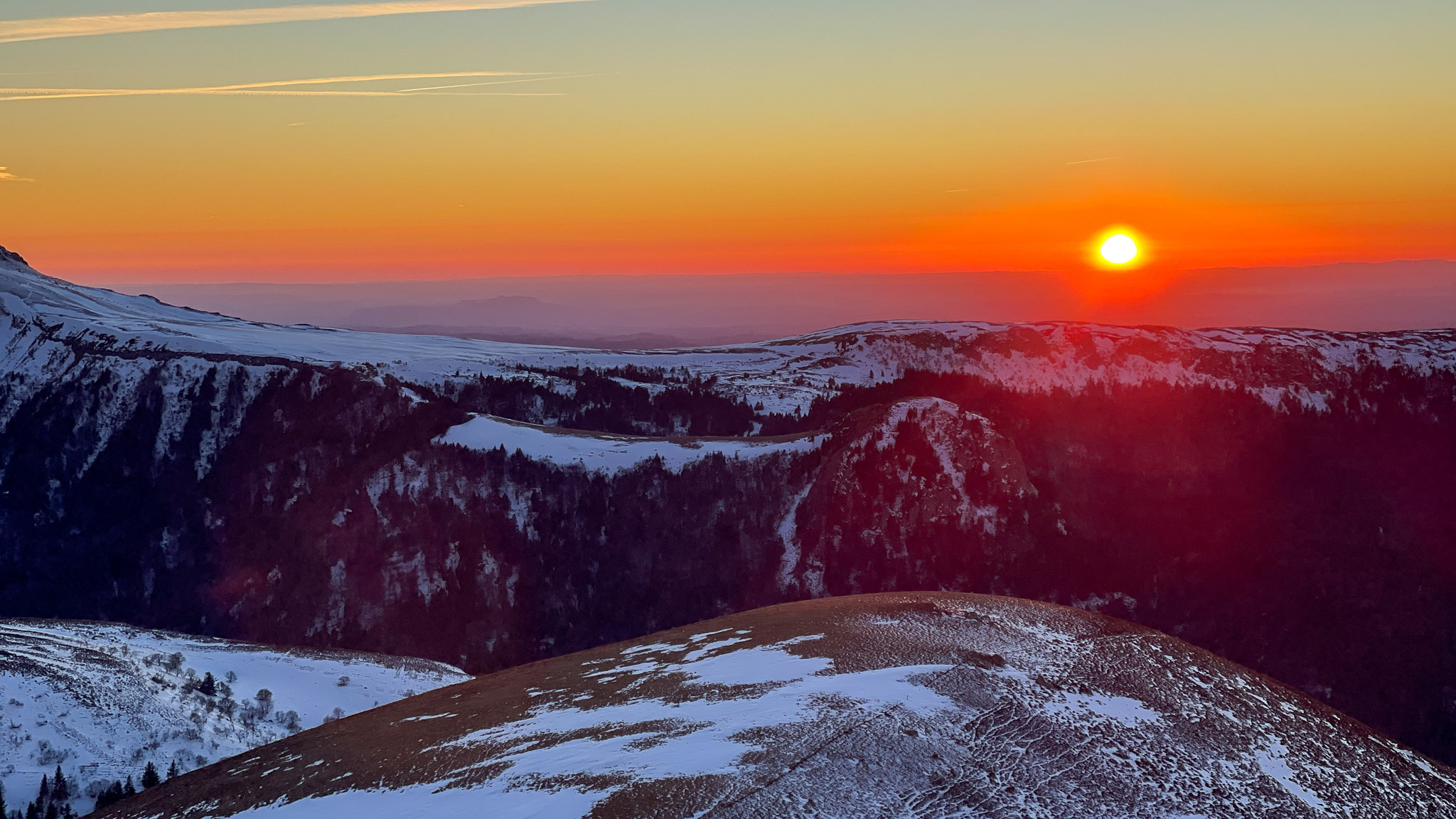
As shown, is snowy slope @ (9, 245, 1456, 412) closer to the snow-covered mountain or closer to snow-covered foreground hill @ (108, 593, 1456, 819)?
the snow-covered mountain

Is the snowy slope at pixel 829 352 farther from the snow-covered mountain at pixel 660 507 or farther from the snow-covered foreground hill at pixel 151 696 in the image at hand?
the snow-covered foreground hill at pixel 151 696

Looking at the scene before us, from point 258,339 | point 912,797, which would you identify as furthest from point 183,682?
point 258,339

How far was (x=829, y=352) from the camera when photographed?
183 meters

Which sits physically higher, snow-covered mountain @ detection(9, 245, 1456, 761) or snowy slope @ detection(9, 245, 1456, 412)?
snowy slope @ detection(9, 245, 1456, 412)

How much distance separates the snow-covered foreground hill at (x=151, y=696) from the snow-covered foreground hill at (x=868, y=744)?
11161 millimetres

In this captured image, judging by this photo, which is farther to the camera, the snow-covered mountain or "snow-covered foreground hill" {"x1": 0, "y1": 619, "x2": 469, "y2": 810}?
the snow-covered mountain

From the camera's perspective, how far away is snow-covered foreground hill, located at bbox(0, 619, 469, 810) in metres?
47.5

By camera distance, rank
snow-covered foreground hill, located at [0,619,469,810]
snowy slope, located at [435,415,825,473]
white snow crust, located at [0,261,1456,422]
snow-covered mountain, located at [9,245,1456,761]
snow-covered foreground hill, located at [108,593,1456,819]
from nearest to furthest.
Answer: snow-covered foreground hill, located at [108,593,1456,819] → snow-covered foreground hill, located at [0,619,469,810] → snow-covered mountain, located at [9,245,1456,761] → snowy slope, located at [435,415,825,473] → white snow crust, located at [0,261,1456,422]

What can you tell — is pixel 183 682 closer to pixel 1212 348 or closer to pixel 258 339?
pixel 258 339

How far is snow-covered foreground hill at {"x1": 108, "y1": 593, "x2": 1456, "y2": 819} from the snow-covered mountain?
5570 cm

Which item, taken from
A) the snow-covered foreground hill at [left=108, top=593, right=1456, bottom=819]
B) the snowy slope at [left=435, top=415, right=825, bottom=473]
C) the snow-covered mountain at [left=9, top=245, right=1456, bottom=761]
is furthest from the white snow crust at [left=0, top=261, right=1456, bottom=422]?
the snow-covered foreground hill at [left=108, top=593, right=1456, bottom=819]

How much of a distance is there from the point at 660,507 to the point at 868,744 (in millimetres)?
73732

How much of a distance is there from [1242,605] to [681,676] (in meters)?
84.9

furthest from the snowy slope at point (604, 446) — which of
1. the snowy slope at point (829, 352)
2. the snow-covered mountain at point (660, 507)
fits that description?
the snowy slope at point (829, 352)
